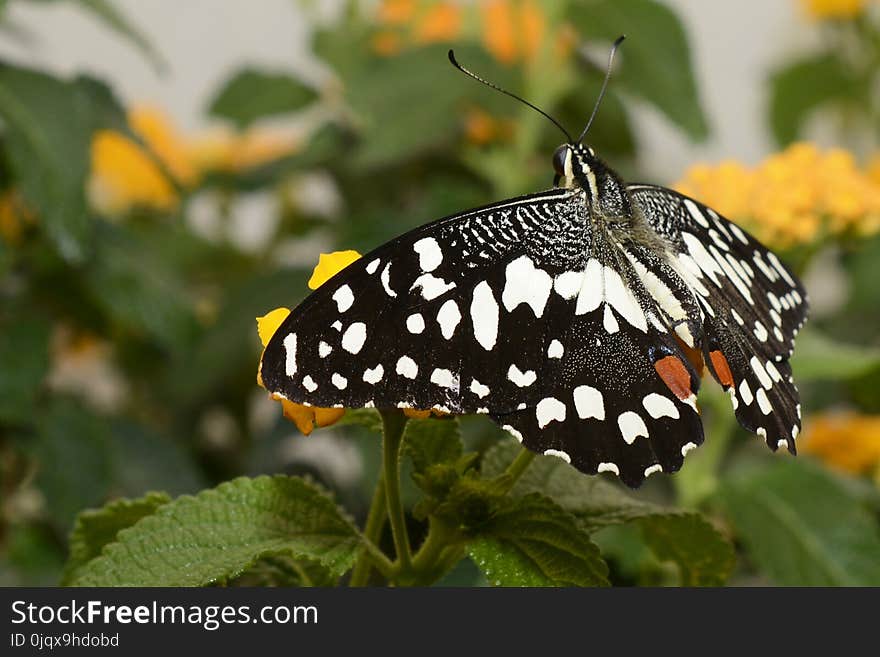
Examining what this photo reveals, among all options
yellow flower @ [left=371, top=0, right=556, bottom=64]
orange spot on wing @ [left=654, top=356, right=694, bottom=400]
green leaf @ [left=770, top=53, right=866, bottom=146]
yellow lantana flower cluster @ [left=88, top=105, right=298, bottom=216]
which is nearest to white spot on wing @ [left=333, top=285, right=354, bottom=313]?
orange spot on wing @ [left=654, top=356, right=694, bottom=400]

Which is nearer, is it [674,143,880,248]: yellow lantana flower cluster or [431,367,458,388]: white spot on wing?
[431,367,458,388]: white spot on wing

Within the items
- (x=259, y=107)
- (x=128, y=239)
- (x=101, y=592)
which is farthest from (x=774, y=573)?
(x=259, y=107)

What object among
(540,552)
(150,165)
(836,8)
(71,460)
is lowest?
(540,552)

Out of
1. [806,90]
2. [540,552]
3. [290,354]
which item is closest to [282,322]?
[290,354]

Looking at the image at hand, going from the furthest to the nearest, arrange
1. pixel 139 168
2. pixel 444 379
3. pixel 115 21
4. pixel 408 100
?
pixel 139 168 < pixel 408 100 < pixel 115 21 < pixel 444 379

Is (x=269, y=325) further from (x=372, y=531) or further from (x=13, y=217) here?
(x=13, y=217)

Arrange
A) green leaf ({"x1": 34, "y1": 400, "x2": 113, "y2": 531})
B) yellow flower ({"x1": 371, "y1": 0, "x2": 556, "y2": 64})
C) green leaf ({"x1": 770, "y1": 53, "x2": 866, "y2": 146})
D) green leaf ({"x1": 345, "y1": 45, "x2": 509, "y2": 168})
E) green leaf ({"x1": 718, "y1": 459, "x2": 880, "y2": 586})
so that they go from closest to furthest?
green leaf ({"x1": 718, "y1": 459, "x2": 880, "y2": 586})
green leaf ({"x1": 34, "y1": 400, "x2": 113, "y2": 531})
green leaf ({"x1": 345, "y1": 45, "x2": 509, "y2": 168})
yellow flower ({"x1": 371, "y1": 0, "x2": 556, "y2": 64})
green leaf ({"x1": 770, "y1": 53, "x2": 866, "y2": 146})

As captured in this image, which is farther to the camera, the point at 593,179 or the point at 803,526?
the point at 803,526

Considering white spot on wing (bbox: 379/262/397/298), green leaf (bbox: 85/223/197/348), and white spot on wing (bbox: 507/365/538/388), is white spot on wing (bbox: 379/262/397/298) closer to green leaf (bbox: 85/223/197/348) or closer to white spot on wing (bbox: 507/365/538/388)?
A: white spot on wing (bbox: 507/365/538/388)
